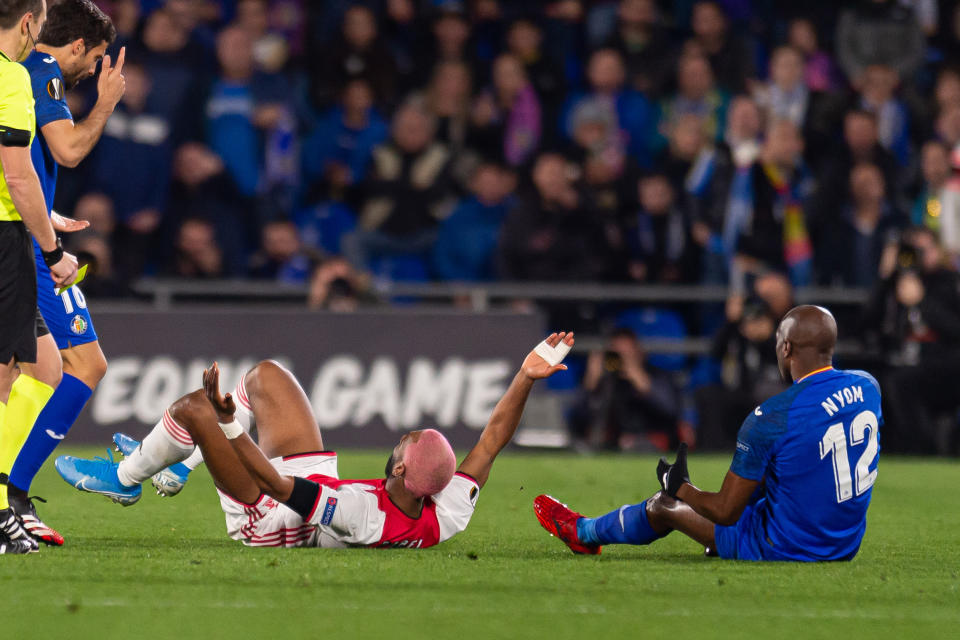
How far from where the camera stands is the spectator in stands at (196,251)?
13.6m

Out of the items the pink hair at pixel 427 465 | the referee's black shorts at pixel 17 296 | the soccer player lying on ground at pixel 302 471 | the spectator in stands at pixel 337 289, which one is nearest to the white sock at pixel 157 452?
the soccer player lying on ground at pixel 302 471

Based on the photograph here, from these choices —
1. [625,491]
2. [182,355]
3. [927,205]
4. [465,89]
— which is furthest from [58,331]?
[927,205]

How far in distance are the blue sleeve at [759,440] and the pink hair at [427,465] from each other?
4.05ft

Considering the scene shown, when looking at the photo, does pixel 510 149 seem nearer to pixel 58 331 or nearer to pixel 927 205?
pixel 927 205

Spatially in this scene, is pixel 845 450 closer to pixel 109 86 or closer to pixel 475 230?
pixel 109 86

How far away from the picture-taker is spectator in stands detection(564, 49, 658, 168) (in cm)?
1496

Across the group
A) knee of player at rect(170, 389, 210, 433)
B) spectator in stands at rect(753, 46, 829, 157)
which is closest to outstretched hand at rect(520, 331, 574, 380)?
knee of player at rect(170, 389, 210, 433)

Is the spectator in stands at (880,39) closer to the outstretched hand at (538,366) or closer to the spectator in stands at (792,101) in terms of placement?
the spectator in stands at (792,101)

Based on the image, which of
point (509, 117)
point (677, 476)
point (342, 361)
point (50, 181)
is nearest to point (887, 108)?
point (509, 117)

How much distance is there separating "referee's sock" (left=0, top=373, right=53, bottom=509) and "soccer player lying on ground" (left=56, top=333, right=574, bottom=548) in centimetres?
47

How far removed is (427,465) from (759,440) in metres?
1.42

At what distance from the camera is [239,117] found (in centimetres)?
1416

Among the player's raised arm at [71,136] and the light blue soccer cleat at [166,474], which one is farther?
the light blue soccer cleat at [166,474]

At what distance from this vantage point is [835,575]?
602cm
